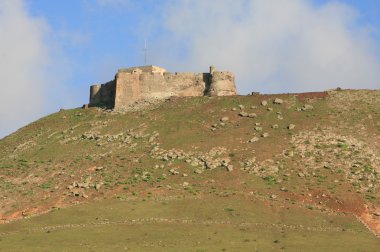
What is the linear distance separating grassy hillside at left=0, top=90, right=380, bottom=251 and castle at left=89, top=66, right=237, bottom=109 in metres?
2.41

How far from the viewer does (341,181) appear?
55562 mm

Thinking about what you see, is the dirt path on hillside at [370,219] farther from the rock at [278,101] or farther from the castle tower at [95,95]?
the castle tower at [95,95]

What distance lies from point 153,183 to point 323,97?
85.0 feet

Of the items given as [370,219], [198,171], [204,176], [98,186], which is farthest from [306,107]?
[98,186]

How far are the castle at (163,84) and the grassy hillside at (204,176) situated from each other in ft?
7.91

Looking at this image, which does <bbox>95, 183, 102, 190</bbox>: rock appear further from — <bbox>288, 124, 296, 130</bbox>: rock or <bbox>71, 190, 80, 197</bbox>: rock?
<bbox>288, 124, 296, 130</bbox>: rock

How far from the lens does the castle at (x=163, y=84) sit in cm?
7781

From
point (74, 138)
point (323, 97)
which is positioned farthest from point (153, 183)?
point (323, 97)

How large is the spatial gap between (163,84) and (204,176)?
2299cm

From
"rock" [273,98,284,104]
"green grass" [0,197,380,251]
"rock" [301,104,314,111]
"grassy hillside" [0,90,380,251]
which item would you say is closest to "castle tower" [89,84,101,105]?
"grassy hillside" [0,90,380,251]

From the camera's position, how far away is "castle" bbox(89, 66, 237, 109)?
255ft

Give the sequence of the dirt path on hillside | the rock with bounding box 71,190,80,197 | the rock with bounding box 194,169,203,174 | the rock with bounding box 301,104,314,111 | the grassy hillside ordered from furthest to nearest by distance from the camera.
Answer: the rock with bounding box 301,104,314,111 < the rock with bounding box 194,169,203,174 < the rock with bounding box 71,190,80,197 < the dirt path on hillside < the grassy hillside

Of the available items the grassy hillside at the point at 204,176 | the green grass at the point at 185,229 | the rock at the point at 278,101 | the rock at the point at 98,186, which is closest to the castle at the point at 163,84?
the grassy hillside at the point at 204,176

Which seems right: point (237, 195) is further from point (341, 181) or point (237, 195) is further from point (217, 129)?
point (217, 129)
